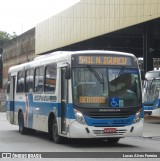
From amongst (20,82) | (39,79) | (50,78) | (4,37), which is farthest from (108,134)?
(4,37)

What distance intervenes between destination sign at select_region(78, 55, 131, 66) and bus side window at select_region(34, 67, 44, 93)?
2.91m

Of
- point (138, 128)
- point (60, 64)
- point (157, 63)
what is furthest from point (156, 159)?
point (157, 63)

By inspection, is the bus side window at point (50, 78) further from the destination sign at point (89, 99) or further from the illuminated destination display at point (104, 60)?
the destination sign at point (89, 99)

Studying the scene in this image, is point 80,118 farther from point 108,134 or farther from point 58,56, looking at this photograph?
point 58,56

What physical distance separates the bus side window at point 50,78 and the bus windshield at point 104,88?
1591 millimetres

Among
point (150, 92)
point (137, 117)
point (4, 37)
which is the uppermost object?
point (4, 37)

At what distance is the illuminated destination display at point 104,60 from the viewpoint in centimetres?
1588

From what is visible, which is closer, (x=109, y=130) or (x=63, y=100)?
(x=109, y=130)

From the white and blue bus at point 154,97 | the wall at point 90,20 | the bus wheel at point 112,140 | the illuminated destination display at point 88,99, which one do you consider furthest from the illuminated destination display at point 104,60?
the white and blue bus at point 154,97

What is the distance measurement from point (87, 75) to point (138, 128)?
217 centimetres

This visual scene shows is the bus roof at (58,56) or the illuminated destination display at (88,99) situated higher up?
the bus roof at (58,56)

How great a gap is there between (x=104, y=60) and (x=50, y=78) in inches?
89.7

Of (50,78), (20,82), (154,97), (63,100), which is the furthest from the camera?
(154,97)

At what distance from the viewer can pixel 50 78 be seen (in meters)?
17.5
